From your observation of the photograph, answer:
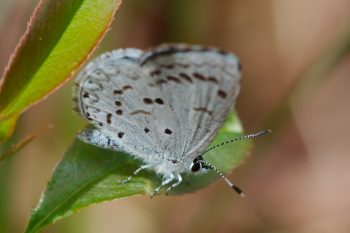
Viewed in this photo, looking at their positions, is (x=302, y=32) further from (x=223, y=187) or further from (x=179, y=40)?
(x=223, y=187)

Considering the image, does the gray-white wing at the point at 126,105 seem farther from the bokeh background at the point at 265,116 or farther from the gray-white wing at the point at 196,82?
the bokeh background at the point at 265,116

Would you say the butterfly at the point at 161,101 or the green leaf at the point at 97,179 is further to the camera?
the butterfly at the point at 161,101

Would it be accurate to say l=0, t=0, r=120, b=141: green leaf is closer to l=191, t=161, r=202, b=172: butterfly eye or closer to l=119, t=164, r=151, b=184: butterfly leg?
l=119, t=164, r=151, b=184: butterfly leg

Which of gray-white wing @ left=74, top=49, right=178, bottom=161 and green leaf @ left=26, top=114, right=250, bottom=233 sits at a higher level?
gray-white wing @ left=74, top=49, right=178, bottom=161

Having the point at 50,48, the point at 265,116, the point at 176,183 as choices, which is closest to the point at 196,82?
the point at 176,183

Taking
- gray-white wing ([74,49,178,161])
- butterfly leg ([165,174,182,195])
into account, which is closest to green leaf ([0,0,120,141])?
gray-white wing ([74,49,178,161])

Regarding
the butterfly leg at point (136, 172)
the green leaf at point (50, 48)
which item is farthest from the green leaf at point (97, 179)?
the green leaf at point (50, 48)

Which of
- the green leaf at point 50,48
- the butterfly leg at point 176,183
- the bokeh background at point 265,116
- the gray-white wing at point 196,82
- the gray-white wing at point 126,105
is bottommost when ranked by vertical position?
the green leaf at point 50,48
